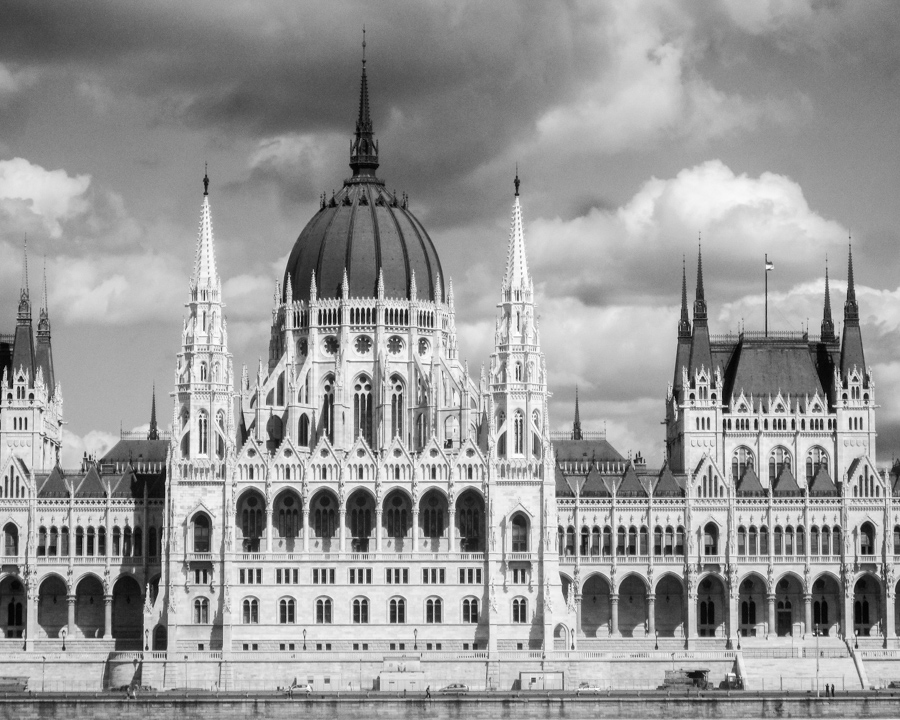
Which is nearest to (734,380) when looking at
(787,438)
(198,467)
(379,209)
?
(787,438)

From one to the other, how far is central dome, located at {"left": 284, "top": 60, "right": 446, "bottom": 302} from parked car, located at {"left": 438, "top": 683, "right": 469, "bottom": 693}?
37.4m

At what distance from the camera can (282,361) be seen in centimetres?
18062

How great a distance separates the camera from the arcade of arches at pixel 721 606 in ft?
580

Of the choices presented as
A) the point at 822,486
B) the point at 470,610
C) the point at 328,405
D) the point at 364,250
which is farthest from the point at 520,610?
the point at 364,250

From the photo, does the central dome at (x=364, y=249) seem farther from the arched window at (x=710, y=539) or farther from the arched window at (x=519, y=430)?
the arched window at (x=710, y=539)

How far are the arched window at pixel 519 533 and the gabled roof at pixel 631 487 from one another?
12.2 metres

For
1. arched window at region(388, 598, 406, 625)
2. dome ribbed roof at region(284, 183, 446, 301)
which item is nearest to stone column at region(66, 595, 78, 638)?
arched window at region(388, 598, 406, 625)

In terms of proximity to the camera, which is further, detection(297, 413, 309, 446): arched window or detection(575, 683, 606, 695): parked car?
detection(297, 413, 309, 446): arched window

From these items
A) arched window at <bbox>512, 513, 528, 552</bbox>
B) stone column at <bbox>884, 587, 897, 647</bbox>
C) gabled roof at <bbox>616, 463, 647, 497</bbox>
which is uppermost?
gabled roof at <bbox>616, 463, 647, 497</bbox>

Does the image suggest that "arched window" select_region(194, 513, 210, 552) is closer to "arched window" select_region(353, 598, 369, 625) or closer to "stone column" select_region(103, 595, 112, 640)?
"stone column" select_region(103, 595, 112, 640)

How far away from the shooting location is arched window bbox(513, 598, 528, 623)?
166375mm

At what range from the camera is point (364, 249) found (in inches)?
7131

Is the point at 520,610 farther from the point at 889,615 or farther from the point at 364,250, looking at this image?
the point at 364,250

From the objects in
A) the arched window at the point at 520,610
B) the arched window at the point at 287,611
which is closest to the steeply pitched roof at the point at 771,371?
the arched window at the point at 520,610
